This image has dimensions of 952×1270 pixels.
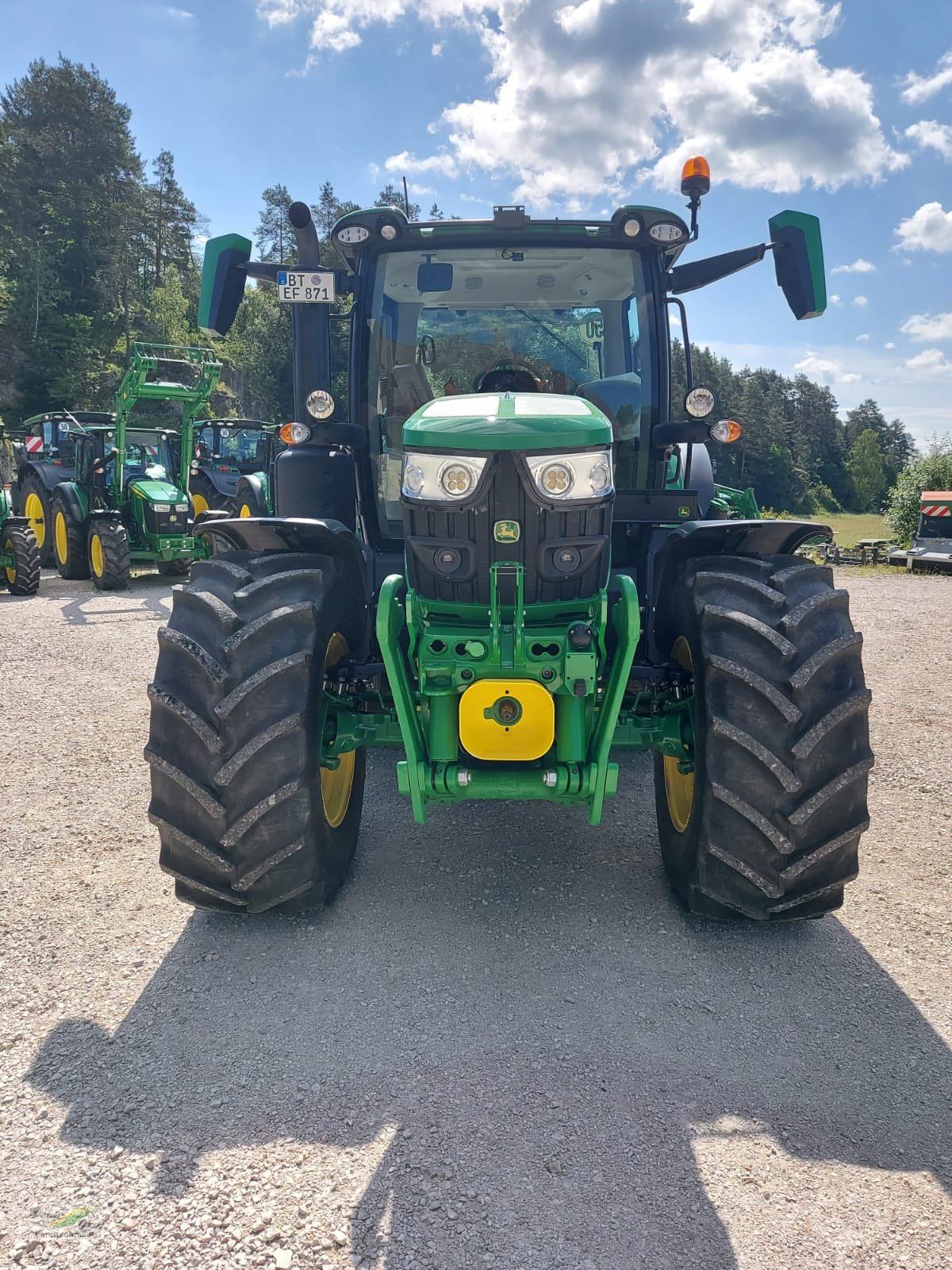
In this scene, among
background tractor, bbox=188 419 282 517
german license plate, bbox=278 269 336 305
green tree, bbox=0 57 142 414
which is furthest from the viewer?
green tree, bbox=0 57 142 414

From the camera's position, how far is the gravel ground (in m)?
1.85

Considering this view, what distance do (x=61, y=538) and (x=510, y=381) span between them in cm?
1193

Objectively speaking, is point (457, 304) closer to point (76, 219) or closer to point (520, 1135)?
point (520, 1135)

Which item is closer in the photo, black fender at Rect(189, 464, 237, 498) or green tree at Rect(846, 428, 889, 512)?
black fender at Rect(189, 464, 237, 498)

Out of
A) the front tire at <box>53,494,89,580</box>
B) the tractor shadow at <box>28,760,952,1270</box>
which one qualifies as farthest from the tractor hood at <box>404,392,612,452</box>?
the front tire at <box>53,494,89,580</box>

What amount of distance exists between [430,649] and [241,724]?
2.16 ft

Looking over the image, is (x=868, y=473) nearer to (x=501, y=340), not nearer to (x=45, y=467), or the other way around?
(x=45, y=467)

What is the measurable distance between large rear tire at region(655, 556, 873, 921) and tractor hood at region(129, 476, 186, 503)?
39.2 ft

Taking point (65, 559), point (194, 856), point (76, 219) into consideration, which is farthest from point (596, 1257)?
point (76, 219)

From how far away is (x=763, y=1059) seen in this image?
2408mm

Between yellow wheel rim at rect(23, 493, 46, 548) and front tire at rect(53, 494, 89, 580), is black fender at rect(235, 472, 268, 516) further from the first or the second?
yellow wheel rim at rect(23, 493, 46, 548)

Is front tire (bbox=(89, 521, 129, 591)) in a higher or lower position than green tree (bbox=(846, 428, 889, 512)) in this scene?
lower

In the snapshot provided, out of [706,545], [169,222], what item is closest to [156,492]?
[706,545]

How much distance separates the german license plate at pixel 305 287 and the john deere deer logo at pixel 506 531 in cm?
154
